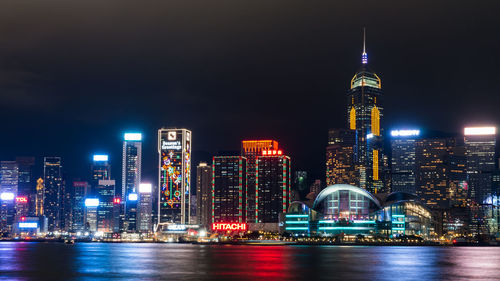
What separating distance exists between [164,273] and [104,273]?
9272 millimetres

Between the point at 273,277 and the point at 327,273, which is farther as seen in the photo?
the point at 327,273

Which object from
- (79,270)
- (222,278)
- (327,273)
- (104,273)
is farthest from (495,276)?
(79,270)

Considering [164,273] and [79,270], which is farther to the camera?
[79,270]

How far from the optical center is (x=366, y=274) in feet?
295

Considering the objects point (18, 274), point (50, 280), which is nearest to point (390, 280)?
point (50, 280)

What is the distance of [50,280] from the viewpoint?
8088 centimetres

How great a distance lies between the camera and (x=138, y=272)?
307ft

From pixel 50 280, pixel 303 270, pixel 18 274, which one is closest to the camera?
pixel 50 280

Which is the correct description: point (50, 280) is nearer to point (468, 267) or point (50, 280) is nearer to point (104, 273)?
point (104, 273)

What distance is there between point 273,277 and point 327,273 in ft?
38.6

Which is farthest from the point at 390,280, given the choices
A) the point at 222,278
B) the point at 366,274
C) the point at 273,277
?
the point at 222,278

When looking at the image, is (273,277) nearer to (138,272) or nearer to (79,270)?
(138,272)

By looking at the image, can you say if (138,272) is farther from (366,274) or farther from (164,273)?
(366,274)

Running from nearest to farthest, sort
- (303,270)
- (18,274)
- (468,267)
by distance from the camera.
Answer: (18,274), (303,270), (468,267)
